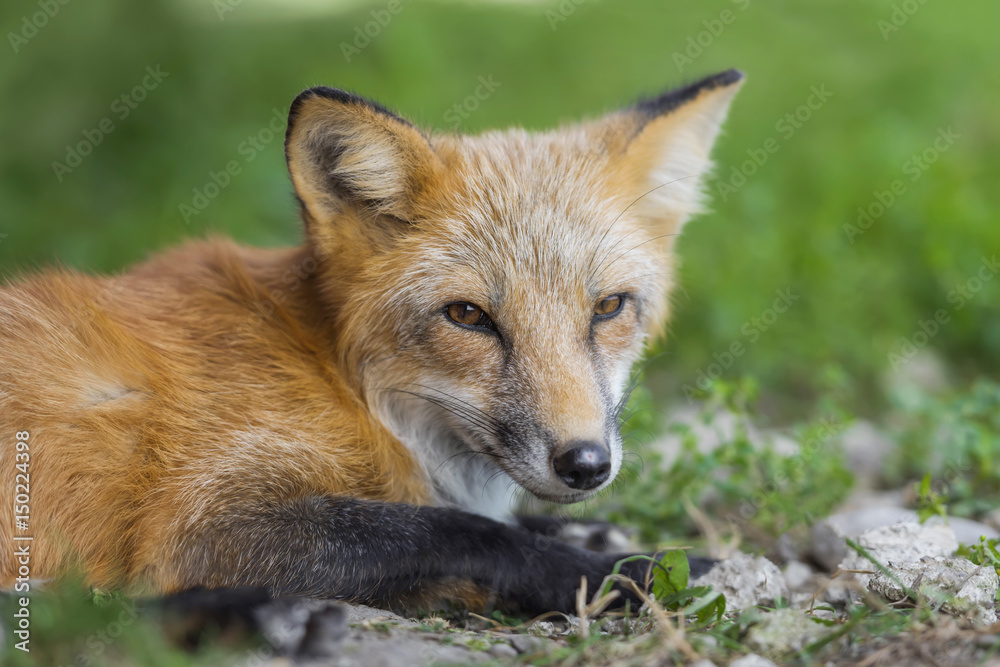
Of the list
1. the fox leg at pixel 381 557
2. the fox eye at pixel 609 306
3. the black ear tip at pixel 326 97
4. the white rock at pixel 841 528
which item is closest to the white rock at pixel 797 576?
the white rock at pixel 841 528

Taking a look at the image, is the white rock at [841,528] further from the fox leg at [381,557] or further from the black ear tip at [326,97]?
the black ear tip at [326,97]

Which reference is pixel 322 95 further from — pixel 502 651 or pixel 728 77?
pixel 502 651

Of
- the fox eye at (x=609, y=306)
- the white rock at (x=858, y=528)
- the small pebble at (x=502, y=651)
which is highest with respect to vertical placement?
the fox eye at (x=609, y=306)

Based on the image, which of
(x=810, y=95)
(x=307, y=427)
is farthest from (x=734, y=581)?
(x=810, y=95)

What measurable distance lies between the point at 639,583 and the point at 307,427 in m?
1.53

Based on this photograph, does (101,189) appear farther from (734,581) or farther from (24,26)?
(734,581)

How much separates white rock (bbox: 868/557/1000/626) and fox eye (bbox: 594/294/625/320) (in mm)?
1489

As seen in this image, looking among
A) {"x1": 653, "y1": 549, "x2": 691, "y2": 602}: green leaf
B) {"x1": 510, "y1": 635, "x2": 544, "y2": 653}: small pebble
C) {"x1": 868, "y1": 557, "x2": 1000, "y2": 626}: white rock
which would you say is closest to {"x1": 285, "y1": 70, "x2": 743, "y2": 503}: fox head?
{"x1": 653, "y1": 549, "x2": 691, "y2": 602}: green leaf

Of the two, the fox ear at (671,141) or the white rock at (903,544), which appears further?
the fox ear at (671,141)

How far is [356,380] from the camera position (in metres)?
3.74

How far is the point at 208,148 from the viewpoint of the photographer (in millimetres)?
7625

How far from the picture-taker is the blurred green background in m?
6.70

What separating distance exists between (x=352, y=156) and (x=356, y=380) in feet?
3.20

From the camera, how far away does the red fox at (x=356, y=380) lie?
126 inches
